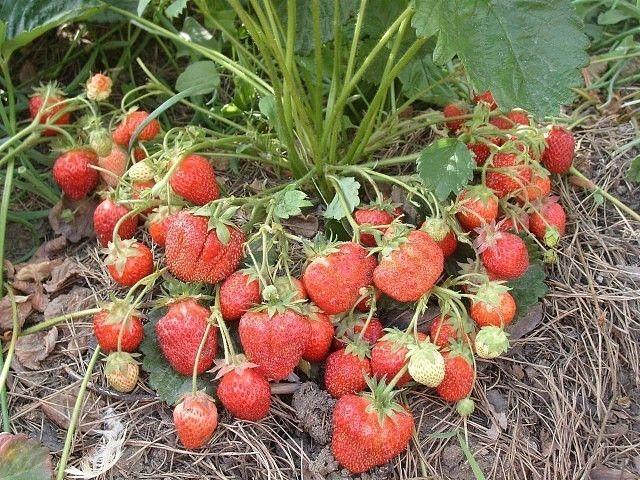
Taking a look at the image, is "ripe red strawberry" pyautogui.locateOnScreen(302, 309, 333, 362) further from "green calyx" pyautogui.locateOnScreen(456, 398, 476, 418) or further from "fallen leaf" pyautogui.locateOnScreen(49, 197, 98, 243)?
"fallen leaf" pyautogui.locateOnScreen(49, 197, 98, 243)

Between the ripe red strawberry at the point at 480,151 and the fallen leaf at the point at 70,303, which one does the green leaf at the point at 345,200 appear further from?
the fallen leaf at the point at 70,303

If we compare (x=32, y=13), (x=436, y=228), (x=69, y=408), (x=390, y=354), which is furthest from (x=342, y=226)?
(x=32, y=13)

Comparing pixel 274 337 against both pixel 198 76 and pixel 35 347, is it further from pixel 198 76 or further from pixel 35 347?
pixel 198 76

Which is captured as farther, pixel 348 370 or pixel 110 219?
pixel 110 219

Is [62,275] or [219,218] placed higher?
[219,218]

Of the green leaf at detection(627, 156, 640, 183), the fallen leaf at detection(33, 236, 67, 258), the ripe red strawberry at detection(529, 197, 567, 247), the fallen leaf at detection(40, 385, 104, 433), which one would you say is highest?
the fallen leaf at detection(33, 236, 67, 258)

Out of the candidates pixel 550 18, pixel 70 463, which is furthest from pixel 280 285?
pixel 550 18

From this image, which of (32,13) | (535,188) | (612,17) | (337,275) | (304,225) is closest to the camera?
(337,275)

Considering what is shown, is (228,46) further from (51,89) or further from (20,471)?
(20,471)

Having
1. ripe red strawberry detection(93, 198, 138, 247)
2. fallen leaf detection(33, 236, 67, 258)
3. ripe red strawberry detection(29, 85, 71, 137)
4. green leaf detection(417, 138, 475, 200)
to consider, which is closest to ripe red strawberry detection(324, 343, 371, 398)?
Answer: green leaf detection(417, 138, 475, 200)
